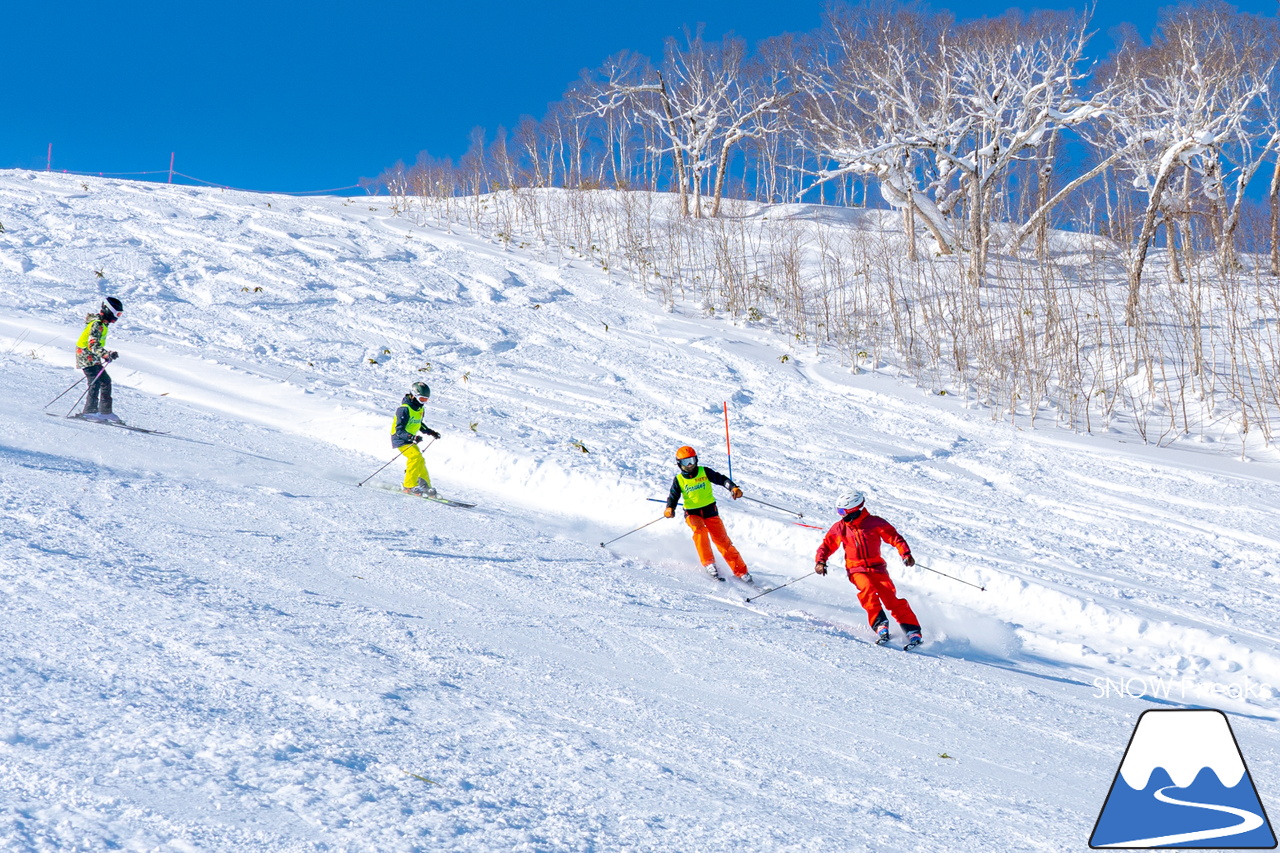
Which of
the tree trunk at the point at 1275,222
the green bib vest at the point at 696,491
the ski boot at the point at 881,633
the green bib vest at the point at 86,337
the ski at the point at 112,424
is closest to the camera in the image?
the ski boot at the point at 881,633

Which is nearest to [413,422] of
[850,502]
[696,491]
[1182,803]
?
[696,491]

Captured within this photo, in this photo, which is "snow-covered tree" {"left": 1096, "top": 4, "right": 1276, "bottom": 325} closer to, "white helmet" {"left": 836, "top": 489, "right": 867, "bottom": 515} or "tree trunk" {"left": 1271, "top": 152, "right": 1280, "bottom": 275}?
"tree trunk" {"left": 1271, "top": 152, "right": 1280, "bottom": 275}

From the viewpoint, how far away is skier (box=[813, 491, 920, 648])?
291 inches

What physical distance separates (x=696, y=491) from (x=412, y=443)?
360 centimetres

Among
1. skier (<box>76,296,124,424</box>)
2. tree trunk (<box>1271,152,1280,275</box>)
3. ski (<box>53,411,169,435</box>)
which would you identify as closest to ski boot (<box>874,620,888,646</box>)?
ski (<box>53,411,169,435</box>)

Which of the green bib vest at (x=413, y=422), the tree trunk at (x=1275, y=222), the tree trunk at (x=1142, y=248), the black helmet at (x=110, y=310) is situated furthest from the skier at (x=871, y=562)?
the tree trunk at (x=1275, y=222)

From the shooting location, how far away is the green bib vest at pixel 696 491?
348 inches

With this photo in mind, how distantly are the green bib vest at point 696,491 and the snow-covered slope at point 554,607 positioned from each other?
2.39 ft

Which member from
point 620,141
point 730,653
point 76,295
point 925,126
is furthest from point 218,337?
point 620,141

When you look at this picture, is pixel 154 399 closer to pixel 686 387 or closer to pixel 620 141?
pixel 686 387

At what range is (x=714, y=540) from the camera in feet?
28.6

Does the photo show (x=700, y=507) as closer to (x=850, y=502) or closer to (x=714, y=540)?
(x=714, y=540)

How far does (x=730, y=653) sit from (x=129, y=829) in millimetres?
4136

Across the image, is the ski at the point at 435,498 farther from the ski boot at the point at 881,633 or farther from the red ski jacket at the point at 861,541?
the ski boot at the point at 881,633
